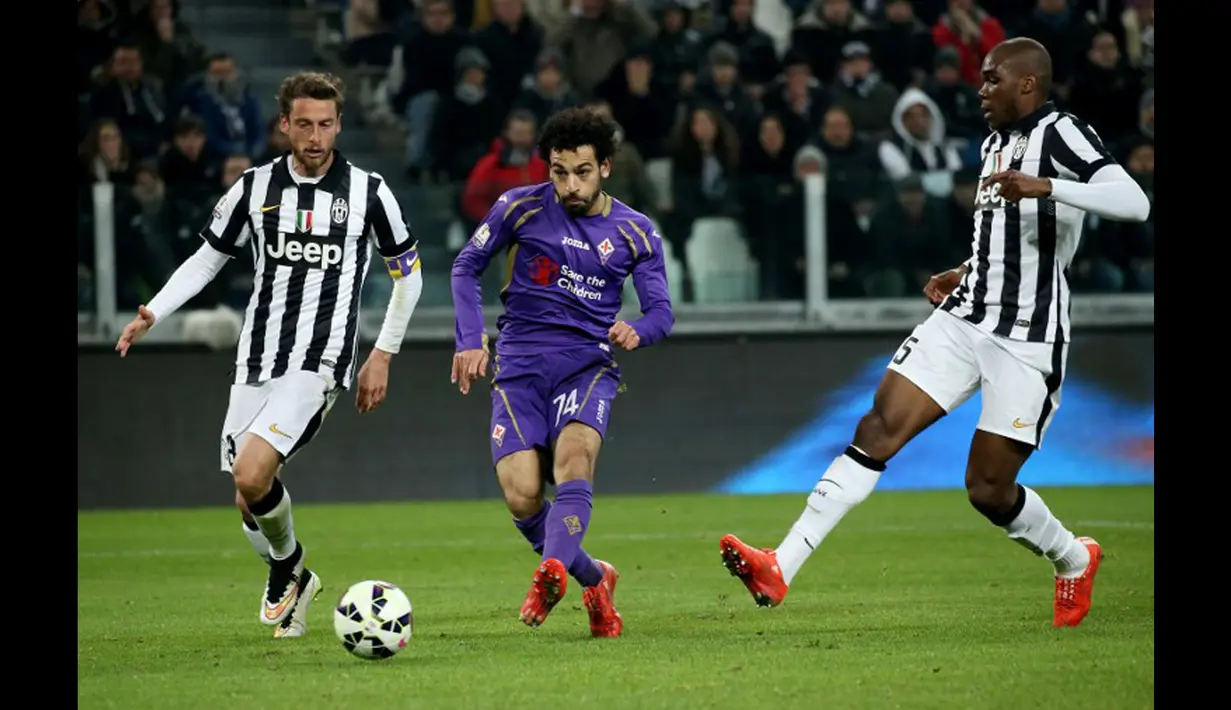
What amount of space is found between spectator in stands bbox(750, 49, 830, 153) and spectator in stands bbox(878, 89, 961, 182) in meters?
0.74

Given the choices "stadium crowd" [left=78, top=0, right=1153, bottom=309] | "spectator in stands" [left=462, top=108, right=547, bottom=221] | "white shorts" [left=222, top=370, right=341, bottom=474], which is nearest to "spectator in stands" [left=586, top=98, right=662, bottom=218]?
"stadium crowd" [left=78, top=0, right=1153, bottom=309]

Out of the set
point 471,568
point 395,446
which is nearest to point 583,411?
point 471,568

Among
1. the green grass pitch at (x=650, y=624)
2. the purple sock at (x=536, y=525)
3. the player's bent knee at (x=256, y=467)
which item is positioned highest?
the player's bent knee at (x=256, y=467)

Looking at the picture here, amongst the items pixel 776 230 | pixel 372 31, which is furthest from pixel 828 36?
pixel 372 31

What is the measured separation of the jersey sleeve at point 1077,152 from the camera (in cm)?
707

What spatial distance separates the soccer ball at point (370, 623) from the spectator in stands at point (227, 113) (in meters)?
9.41

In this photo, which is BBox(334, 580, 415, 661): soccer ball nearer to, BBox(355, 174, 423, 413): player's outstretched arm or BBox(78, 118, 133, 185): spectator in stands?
BBox(355, 174, 423, 413): player's outstretched arm

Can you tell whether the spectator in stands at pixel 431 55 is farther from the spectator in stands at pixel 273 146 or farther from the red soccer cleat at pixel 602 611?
the red soccer cleat at pixel 602 611

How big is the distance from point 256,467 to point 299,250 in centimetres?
89

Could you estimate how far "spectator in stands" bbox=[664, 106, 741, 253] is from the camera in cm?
1440

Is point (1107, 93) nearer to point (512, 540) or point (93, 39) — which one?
point (512, 540)

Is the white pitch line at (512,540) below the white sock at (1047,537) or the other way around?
below

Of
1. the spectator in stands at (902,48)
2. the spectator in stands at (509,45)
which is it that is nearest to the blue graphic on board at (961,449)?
the spectator in stands at (902,48)
